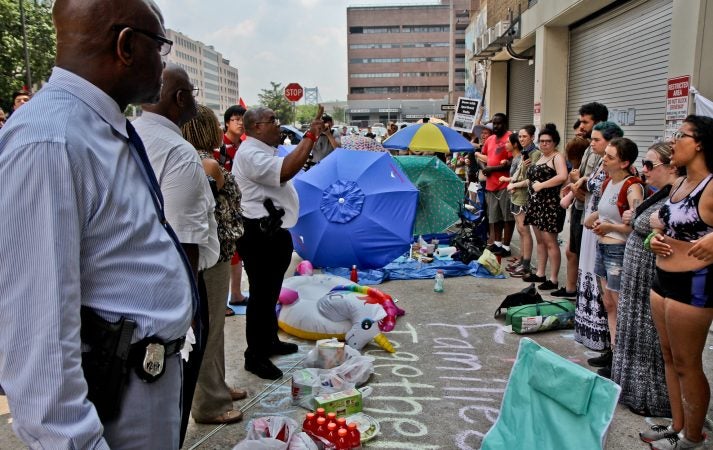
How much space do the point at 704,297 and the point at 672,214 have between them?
480mm

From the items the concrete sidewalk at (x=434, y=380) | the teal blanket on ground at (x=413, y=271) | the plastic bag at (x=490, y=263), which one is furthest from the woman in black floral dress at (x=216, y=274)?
the plastic bag at (x=490, y=263)

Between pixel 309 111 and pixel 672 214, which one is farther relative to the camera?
pixel 309 111

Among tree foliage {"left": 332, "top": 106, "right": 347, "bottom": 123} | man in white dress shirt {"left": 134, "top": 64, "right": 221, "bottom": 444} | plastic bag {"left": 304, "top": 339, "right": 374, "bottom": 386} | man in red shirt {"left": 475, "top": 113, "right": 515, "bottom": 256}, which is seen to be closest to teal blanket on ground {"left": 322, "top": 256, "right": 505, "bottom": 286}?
man in red shirt {"left": 475, "top": 113, "right": 515, "bottom": 256}

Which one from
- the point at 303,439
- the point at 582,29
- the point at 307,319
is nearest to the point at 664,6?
the point at 582,29

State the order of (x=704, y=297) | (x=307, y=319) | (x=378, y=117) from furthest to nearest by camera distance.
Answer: (x=378, y=117), (x=307, y=319), (x=704, y=297)

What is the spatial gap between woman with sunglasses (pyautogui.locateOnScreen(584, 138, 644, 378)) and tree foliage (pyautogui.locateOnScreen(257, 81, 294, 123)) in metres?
64.8

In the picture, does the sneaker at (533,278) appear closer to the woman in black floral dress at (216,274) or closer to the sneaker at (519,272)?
the sneaker at (519,272)

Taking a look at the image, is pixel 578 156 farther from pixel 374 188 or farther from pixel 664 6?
pixel 664 6

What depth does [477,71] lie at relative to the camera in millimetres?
21328

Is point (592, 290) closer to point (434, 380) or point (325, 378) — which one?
point (434, 380)

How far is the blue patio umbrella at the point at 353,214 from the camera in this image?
7047 mm

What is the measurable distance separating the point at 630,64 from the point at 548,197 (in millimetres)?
4219

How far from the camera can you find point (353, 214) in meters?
7.01

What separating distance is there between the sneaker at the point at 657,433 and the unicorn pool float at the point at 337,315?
2.01m
